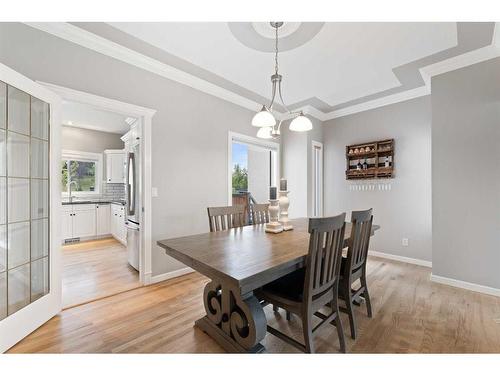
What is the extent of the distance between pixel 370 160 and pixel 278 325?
10.3ft

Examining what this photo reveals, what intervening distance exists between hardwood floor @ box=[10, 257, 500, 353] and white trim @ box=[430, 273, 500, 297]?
88 millimetres

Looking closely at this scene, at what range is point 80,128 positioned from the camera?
5.38 m

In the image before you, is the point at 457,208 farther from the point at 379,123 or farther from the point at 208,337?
the point at 208,337

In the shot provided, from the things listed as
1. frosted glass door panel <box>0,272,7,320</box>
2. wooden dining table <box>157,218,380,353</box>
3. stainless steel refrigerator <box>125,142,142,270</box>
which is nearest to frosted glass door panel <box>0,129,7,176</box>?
frosted glass door panel <box>0,272,7,320</box>

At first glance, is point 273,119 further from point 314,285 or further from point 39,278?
point 39,278

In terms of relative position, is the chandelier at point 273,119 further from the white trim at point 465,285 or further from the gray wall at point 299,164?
the white trim at point 465,285

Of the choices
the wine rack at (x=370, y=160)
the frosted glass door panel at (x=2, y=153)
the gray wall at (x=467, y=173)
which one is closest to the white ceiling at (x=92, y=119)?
the frosted glass door panel at (x=2, y=153)

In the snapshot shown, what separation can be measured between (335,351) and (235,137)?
9.82 ft

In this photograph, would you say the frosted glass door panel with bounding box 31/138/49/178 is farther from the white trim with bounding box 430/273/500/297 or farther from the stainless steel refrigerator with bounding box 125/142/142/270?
the white trim with bounding box 430/273/500/297

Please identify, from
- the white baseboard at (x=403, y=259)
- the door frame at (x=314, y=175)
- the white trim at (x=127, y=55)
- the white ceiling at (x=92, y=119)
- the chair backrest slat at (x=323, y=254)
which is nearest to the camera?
the chair backrest slat at (x=323, y=254)

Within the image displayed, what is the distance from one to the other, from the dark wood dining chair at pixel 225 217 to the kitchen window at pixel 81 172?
4.69m

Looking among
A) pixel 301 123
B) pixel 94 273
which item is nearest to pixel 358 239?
pixel 301 123

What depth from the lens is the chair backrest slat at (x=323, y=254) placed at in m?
1.37
